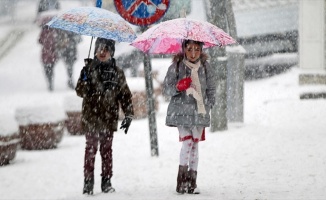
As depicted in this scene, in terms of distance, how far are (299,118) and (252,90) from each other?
5627 mm

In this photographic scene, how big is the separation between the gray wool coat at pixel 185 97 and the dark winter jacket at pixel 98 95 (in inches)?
22.8

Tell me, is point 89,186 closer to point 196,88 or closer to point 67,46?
point 196,88

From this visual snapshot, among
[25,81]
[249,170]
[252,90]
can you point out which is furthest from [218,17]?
[25,81]

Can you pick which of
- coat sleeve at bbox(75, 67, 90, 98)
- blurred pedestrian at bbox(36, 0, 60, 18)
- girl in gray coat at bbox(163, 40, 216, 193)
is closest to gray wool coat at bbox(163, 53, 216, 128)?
girl in gray coat at bbox(163, 40, 216, 193)

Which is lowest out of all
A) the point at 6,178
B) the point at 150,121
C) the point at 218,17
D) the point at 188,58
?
the point at 6,178

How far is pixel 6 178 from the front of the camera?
324 inches

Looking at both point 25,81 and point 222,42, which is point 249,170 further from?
point 25,81

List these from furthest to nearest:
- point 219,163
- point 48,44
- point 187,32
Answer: point 48,44, point 219,163, point 187,32

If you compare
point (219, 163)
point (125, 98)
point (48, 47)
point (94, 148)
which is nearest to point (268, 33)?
point (48, 47)

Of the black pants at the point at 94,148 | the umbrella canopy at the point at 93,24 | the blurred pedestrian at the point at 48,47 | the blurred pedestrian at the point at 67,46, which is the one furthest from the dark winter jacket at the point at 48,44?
the black pants at the point at 94,148

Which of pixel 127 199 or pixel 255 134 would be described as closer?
pixel 127 199

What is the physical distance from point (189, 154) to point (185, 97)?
0.57 m

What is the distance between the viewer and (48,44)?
55.7ft

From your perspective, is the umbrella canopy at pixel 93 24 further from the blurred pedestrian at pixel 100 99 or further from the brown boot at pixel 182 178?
the brown boot at pixel 182 178
